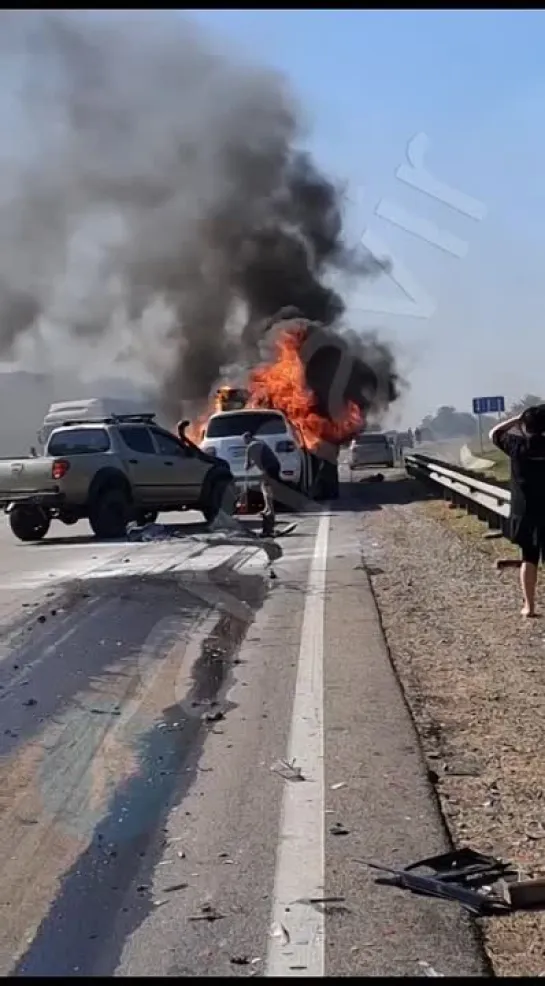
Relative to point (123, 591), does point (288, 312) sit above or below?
above

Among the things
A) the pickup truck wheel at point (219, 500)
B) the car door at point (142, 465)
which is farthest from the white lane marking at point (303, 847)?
the pickup truck wheel at point (219, 500)

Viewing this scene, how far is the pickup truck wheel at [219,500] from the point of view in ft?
72.5

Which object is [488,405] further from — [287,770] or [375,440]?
[287,770]

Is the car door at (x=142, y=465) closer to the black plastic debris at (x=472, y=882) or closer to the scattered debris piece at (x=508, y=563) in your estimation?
the scattered debris piece at (x=508, y=563)

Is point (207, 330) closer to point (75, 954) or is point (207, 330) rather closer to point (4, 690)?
point (4, 690)

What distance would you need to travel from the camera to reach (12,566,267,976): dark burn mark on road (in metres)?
4.12

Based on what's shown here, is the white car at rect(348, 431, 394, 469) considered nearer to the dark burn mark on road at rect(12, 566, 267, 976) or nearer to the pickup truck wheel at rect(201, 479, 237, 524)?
the pickup truck wheel at rect(201, 479, 237, 524)

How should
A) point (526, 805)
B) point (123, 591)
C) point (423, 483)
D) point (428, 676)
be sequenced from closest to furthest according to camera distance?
point (526, 805) < point (428, 676) < point (123, 591) < point (423, 483)

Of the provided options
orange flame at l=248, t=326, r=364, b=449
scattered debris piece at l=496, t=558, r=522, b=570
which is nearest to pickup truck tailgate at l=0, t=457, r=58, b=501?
scattered debris piece at l=496, t=558, r=522, b=570

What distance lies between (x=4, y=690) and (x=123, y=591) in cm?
500

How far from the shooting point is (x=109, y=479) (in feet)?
68.0

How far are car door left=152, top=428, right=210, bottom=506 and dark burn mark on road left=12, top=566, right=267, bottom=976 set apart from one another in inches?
540

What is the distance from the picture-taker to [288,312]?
3791 cm

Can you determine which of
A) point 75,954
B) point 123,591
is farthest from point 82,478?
point 75,954
